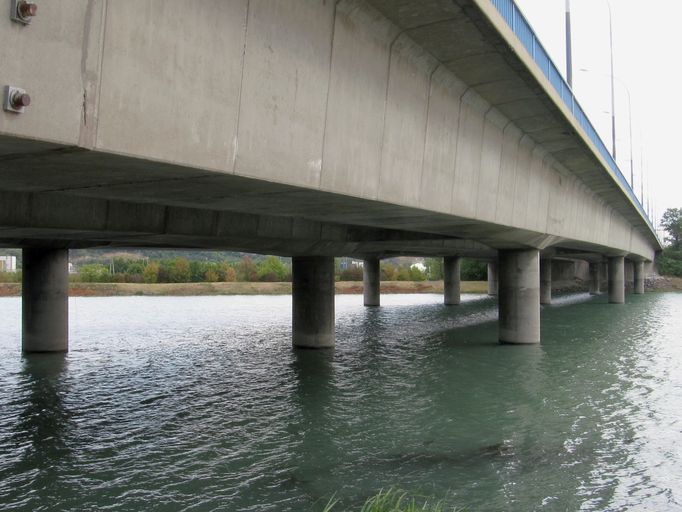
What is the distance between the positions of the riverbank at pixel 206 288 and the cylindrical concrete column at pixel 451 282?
2086cm

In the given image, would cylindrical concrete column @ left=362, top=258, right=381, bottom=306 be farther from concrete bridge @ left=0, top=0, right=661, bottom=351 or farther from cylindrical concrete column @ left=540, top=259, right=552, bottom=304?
concrete bridge @ left=0, top=0, right=661, bottom=351

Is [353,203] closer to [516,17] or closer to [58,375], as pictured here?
[516,17]

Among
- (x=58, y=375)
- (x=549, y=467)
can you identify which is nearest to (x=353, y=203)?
(x=549, y=467)

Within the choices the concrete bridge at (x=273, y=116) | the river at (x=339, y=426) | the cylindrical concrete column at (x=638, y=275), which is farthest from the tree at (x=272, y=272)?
the concrete bridge at (x=273, y=116)

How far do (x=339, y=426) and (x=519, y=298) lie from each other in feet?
51.0

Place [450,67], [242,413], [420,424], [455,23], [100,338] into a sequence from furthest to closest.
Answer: [100,338] < [242,413] < [420,424] < [450,67] < [455,23]

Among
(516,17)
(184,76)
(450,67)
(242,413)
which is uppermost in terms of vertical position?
(516,17)

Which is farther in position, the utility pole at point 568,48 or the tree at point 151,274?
the tree at point 151,274

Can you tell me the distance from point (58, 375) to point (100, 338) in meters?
10.2

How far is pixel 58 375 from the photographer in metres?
19.6

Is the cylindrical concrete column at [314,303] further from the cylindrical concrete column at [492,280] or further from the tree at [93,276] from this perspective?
the tree at [93,276]

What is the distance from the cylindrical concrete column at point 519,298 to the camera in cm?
2664

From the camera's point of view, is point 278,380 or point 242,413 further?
point 278,380

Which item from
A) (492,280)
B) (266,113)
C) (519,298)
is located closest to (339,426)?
(266,113)
